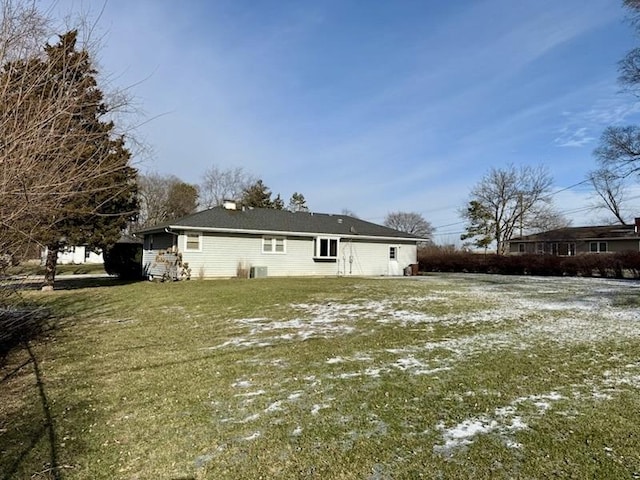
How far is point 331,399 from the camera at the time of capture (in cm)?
401

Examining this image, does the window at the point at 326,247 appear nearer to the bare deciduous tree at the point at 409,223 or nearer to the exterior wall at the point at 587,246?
the exterior wall at the point at 587,246

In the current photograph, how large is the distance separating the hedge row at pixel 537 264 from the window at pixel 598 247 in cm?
1331

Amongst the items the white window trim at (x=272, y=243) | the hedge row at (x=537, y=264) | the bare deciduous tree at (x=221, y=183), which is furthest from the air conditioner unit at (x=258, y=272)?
the bare deciduous tree at (x=221, y=183)

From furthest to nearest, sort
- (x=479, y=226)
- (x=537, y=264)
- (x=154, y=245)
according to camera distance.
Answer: (x=479, y=226)
(x=537, y=264)
(x=154, y=245)

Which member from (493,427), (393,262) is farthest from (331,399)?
(393,262)

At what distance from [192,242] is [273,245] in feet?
13.2

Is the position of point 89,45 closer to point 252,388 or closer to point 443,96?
point 252,388

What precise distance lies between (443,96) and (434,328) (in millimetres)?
12427

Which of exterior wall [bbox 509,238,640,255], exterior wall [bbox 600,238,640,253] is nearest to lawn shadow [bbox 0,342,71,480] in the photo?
exterior wall [bbox 509,238,640,255]

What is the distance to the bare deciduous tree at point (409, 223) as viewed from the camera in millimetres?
60131

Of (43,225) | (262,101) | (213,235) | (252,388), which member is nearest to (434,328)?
(252,388)

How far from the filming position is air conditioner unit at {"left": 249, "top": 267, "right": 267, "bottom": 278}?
1966 centimetres

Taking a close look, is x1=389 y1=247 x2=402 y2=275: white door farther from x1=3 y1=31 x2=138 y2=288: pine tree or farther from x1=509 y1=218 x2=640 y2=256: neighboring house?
x1=3 y1=31 x2=138 y2=288: pine tree

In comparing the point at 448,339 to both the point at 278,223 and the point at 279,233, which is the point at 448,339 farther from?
the point at 278,223
